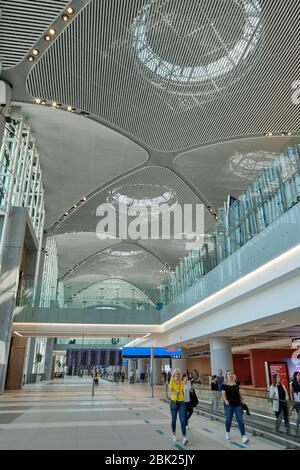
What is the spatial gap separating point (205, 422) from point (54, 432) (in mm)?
3674

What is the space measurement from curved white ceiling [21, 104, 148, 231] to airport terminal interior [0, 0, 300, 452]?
99 mm

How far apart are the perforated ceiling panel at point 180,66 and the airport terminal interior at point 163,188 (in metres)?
0.05

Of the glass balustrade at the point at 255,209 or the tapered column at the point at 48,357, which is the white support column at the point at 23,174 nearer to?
the glass balustrade at the point at 255,209

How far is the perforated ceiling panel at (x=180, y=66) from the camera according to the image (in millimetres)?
11117

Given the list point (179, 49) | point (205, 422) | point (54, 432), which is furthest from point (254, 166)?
point (54, 432)

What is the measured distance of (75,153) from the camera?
1886 cm

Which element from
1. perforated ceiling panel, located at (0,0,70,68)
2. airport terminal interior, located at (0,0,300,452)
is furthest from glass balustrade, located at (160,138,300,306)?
perforated ceiling panel, located at (0,0,70,68)

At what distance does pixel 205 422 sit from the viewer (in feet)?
28.8

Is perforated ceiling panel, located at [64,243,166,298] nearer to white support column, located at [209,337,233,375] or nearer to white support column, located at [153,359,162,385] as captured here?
white support column, located at [153,359,162,385]

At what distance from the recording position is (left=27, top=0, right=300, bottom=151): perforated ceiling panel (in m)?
11.1

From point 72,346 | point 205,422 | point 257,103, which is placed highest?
point 257,103

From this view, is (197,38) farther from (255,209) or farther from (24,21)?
(255,209)

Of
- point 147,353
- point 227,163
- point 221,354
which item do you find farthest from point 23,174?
point 147,353
